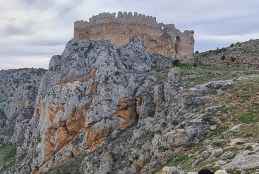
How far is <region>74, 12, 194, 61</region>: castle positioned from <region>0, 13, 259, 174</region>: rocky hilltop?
49.3 inches

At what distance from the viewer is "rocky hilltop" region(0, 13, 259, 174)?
2069 centimetres

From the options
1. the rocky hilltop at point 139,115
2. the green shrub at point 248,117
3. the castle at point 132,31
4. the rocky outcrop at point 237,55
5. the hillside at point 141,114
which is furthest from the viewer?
the castle at point 132,31

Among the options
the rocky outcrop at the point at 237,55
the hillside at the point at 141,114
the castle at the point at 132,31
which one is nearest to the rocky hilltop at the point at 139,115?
the hillside at the point at 141,114

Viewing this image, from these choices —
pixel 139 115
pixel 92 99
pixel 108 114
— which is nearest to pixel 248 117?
pixel 139 115

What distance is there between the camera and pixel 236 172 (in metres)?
15.7

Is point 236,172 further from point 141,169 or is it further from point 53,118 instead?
point 53,118

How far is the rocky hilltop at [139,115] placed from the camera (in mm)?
20688

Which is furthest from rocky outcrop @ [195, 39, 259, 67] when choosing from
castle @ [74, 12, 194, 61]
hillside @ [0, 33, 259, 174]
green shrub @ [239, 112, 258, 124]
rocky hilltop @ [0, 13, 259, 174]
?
green shrub @ [239, 112, 258, 124]

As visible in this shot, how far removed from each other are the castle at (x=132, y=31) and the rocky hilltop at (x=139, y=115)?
1.25m

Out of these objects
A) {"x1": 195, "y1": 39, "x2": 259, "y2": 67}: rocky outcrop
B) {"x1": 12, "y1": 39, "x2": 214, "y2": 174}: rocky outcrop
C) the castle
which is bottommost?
{"x1": 12, "y1": 39, "x2": 214, "y2": 174}: rocky outcrop

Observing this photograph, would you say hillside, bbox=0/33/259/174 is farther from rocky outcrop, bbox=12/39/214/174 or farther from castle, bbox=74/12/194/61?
castle, bbox=74/12/194/61

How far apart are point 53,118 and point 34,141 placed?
3940 millimetres

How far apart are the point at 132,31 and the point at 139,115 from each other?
1337 cm

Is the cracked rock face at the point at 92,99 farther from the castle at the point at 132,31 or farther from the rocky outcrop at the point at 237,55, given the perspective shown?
the rocky outcrop at the point at 237,55
